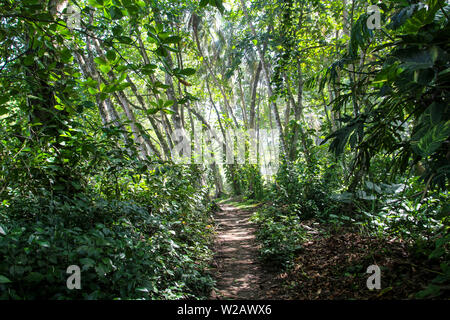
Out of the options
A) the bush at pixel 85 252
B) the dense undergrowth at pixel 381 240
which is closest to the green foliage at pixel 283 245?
the dense undergrowth at pixel 381 240

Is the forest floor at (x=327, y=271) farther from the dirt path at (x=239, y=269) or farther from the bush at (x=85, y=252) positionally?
the bush at (x=85, y=252)

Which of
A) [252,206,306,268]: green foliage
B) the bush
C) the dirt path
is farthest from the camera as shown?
[252,206,306,268]: green foliage

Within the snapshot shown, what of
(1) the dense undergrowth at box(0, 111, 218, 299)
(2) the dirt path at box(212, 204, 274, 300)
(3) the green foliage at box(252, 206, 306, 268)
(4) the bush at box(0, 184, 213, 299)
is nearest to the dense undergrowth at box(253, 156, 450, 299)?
(3) the green foliage at box(252, 206, 306, 268)

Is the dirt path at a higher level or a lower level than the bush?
lower

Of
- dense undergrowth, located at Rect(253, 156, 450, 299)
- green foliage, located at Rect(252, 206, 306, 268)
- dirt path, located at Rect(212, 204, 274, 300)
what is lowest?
dirt path, located at Rect(212, 204, 274, 300)

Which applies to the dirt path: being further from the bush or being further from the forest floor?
the bush

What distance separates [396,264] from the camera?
253 centimetres

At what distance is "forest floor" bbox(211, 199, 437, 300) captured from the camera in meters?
2.34

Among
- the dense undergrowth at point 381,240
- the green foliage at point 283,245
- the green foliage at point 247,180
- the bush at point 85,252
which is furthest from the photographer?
the green foliage at point 247,180

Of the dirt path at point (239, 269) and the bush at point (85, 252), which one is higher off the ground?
the bush at point (85, 252)

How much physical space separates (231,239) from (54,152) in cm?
446

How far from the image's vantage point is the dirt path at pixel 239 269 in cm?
349

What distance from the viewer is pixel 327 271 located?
313cm

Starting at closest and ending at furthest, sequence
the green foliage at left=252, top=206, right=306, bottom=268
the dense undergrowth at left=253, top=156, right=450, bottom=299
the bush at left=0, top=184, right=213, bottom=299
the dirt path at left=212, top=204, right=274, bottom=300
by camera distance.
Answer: the bush at left=0, top=184, right=213, bottom=299, the dense undergrowth at left=253, top=156, right=450, bottom=299, the dirt path at left=212, top=204, right=274, bottom=300, the green foliage at left=252, top=206, right=306, bottom=268
